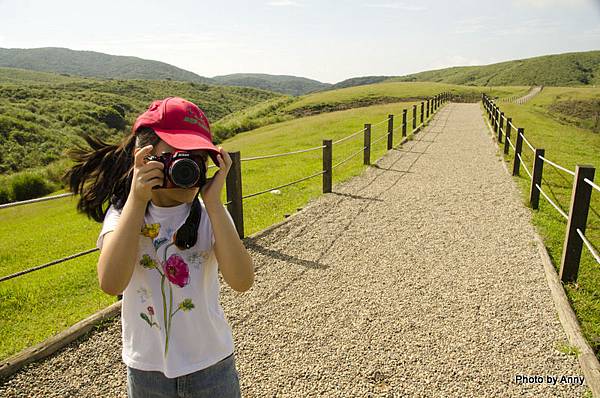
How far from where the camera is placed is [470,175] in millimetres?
9914

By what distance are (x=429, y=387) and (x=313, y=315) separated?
123 cm

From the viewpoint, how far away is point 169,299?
154cm

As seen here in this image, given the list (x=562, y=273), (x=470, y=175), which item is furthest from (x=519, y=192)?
(x=562, y=273)

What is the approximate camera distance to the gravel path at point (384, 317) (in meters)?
2.87

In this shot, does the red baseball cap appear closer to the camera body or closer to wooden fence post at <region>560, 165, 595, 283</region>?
the camera body

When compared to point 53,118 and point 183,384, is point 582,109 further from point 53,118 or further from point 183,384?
point 53,118

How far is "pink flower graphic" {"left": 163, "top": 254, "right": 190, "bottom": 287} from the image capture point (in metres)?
1.52

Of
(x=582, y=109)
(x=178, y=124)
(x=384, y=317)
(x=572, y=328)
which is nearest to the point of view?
(x=178, y=124)

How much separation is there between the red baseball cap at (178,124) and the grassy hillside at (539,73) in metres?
141

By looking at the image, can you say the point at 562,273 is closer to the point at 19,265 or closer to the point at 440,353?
the point at 440,353

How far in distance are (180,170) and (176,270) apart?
0.41 metres

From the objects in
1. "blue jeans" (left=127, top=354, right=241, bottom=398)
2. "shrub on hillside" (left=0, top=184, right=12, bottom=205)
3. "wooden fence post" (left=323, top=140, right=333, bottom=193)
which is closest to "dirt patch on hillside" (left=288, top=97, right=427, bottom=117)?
"shrub on hillside" (left=0, top=184, right=12, bottom=205)

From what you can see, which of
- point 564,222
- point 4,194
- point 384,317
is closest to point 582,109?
point 564,222

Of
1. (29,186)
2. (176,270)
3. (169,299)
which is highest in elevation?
(176,270)
